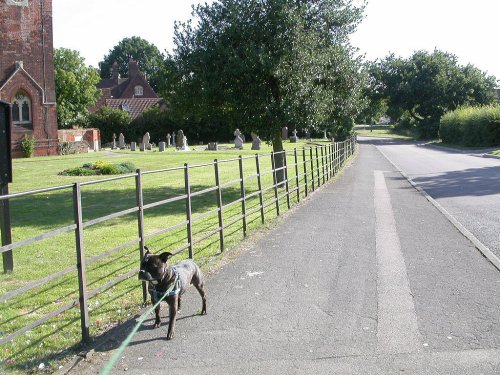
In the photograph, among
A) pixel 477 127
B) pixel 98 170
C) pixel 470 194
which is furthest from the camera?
pixel 477 127

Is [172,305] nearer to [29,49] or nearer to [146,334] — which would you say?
[146,334]

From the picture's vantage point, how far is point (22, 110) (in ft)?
135

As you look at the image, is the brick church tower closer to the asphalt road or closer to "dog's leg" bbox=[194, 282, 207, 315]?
the asphalt road

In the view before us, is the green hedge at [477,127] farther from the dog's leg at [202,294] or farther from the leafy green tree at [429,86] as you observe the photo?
the dog's leg at [202,294]

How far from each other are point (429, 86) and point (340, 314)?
7610 cm

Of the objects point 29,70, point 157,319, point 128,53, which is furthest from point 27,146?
point 128,53

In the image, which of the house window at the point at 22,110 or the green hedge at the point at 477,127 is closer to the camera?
the house window at the point at 22,110

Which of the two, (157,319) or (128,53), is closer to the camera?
(157,319)

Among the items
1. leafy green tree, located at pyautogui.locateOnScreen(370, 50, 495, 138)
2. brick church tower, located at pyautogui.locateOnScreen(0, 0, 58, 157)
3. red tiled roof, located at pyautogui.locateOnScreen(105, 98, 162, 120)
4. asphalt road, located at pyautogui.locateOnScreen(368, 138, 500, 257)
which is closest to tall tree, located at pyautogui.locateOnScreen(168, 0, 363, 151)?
asphalt road, located at pyautogui.locateOnScreen(368, 138, 500, 257)

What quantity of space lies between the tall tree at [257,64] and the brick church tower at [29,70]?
23.7 metres

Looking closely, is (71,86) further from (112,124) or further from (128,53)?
(128,53)

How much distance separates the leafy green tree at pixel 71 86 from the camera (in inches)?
2434

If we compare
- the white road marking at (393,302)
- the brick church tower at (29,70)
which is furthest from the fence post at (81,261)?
the brick church tower at (29,70)

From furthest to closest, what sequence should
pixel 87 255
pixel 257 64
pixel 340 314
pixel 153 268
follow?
1. pixel 257 64
2. pixel 87 255
3. pixel 340 314
4. pixel 153 268
